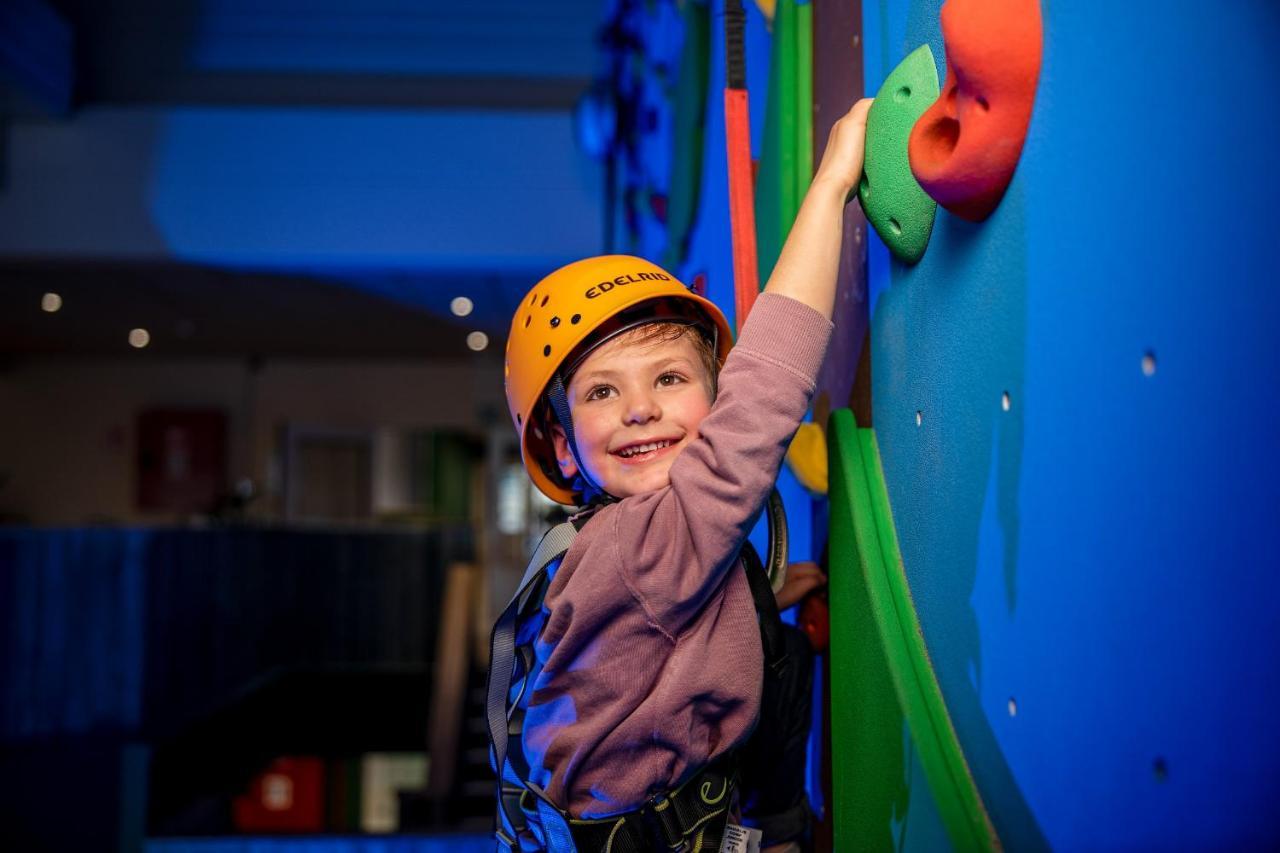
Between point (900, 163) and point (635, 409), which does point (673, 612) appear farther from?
point (900, 163)

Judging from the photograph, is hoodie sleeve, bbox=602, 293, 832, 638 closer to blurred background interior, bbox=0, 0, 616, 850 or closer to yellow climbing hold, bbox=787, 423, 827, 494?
yellow climbing hold, bbox=787, 423, 827, 494

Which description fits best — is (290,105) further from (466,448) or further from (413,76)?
(466,448)

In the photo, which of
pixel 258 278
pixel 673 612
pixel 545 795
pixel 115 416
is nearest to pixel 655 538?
pixel 673 612

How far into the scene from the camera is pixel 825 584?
121 cm

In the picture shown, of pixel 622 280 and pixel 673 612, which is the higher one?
pixel 622 280

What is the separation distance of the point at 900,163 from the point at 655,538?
0.37m

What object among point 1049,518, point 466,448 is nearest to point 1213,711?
point 1049,518

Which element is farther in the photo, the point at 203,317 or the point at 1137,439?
the point at 203,317

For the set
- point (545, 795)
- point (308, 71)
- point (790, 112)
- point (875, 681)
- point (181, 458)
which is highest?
point (308, 71)

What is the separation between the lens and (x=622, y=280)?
1087mm

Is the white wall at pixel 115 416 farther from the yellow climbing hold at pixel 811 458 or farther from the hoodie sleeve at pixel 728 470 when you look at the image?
the hoodie sleeve at pixel 728 470

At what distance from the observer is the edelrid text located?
42.3 inches

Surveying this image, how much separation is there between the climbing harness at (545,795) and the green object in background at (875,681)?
0.07 m

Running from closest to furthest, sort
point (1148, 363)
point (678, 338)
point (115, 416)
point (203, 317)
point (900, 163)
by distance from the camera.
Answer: point (1148, 363)
point (900, 163)
point (678, 338)
point (203, 317)
point (115, 416)
